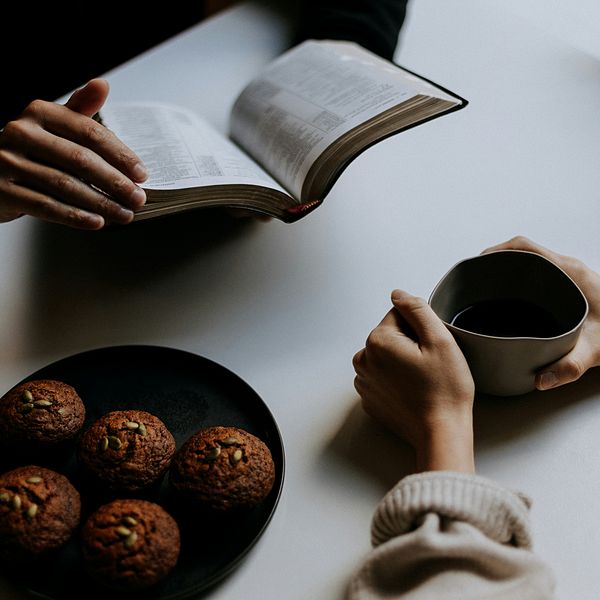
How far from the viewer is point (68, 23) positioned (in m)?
1.68

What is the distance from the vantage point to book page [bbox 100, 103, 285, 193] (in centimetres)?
91

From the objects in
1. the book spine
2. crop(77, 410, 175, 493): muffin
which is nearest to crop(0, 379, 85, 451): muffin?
crop(77, 410, 175, 493): muffin

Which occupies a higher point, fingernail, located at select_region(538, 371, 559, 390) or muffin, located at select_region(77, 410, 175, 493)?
fingernail, located at select_region(538, 371, 559, 390)

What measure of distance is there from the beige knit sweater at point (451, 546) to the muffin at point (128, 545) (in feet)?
0.56

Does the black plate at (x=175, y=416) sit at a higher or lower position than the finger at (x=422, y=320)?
lower

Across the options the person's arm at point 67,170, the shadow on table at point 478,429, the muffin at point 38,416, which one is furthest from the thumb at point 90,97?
the shadow on table at point 478,429

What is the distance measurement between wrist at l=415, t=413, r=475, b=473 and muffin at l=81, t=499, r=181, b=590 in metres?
0.25

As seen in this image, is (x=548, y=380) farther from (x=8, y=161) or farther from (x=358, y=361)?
(x=8, y=161)

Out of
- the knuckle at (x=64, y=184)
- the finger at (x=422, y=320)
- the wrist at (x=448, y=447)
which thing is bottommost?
the wrist at (x=448, y=447)

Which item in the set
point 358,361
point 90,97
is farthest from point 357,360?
point 90,97

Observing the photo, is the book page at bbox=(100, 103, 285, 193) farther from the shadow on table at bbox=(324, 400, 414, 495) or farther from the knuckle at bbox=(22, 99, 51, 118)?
the shadow on table at bbox=(324, 400, 414, 495)

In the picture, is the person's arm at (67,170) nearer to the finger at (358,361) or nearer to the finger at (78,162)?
the finger at (78,162)

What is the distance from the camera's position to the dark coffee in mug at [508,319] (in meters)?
0.80

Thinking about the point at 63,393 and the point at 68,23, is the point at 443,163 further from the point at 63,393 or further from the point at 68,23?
the point at 68,23
